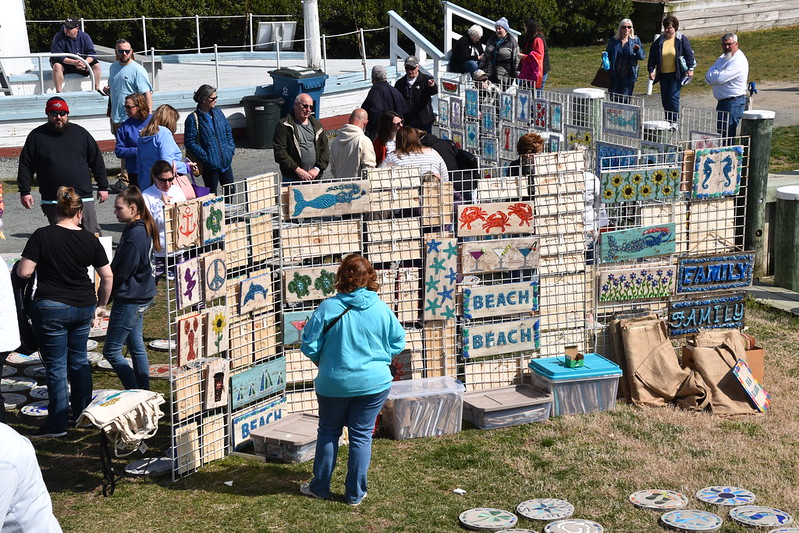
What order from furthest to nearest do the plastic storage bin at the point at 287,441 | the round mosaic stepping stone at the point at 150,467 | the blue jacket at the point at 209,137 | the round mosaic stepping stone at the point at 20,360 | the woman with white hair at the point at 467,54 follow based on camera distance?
the woman with white hair at the point at 467,54
the blue jacket at the point at 209,137
the round mosaic stepping stone at the point at 20,360
the plastic storage bin at the point at 287,441
the round mosaic stepping stone at the point at 150,467

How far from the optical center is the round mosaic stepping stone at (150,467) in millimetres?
7281

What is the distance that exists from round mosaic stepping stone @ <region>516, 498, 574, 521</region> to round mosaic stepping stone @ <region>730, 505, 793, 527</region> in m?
1.00

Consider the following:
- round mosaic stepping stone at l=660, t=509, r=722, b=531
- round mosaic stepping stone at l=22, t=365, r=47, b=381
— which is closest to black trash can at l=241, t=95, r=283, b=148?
round mosaic stepping stone at l=22, t=365, r=47, b=381

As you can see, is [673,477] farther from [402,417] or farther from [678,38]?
[678,38]

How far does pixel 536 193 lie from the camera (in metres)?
8.51

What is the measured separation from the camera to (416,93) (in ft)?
47.1

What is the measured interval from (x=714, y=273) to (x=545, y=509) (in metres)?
3.27

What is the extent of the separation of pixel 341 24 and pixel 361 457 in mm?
21173

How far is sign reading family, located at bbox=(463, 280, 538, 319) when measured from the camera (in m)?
8.38

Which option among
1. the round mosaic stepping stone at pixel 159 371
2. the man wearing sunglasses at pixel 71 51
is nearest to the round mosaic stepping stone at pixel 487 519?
the round mosaic stepping stone at pixel 159 371

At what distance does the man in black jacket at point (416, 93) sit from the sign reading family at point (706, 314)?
20.3ft

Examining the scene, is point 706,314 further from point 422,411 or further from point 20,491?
point 20,491

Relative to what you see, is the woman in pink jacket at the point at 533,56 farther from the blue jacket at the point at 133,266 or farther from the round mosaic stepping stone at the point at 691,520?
the round mosaic stepping stone at the point at 691,520

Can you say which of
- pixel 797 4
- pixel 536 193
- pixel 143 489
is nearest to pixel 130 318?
pixel 143 489
